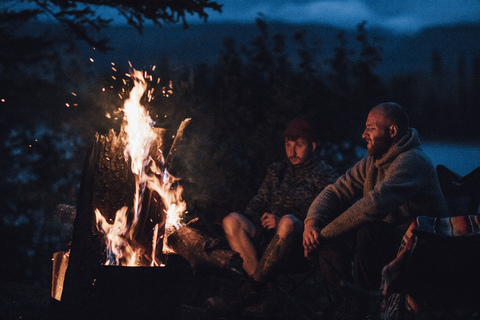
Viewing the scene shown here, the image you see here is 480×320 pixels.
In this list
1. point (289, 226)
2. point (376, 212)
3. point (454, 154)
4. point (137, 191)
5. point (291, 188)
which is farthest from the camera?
point (454, 154)

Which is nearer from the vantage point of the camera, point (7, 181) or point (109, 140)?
point (109, 140)

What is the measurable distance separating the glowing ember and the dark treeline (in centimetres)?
184

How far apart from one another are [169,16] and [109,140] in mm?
1893

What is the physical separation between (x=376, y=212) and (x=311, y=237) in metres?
0.48

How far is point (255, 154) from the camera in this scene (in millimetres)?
5734

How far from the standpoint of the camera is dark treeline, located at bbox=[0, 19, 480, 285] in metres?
5.63

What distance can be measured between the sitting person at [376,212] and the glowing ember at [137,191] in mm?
999

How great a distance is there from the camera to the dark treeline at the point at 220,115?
18.5 ft

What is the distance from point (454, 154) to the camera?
467 cm

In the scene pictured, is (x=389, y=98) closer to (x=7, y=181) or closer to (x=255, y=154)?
(x=255, y=154)

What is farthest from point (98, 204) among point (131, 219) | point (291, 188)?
point (291, 188)

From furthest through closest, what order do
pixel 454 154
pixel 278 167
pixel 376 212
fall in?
pixel 454 154 < pixel 278 167 < pixel 376 212

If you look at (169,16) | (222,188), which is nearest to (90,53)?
(169,16)

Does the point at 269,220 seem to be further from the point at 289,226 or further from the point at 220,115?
the point at 220,115
